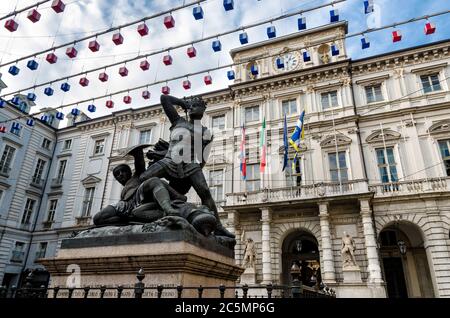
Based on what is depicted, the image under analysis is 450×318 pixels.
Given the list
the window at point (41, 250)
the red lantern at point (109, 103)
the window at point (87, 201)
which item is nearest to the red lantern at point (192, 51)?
the red lantern at point (109, 103)

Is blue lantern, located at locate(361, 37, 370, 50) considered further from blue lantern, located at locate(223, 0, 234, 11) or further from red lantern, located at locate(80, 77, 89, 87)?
red lantern, located at locate(80, 77, 89, 87)

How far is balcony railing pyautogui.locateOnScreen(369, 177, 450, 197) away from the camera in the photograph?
17.6 metres

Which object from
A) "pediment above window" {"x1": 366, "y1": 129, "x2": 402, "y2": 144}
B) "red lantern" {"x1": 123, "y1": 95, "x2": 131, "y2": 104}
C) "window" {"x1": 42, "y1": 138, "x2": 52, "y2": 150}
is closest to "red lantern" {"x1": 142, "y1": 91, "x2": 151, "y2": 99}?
"red lantern" {"x1": 123, "y1": 95, "x2": 131, "y2": 104}

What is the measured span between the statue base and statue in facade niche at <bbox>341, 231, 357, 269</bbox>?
14152mm

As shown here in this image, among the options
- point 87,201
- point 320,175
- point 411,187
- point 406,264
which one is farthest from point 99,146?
point 406,264

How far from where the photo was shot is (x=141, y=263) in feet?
13.1

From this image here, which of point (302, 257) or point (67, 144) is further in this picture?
point (67, 144)

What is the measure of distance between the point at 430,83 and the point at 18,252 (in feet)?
114

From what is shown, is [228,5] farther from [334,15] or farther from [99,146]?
[99,146]

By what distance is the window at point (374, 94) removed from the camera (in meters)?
21.6

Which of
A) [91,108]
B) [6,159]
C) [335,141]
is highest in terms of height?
[6,159]

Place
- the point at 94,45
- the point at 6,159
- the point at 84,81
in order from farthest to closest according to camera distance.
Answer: the point at 6,159, the point at 84,81, the point at 94,45

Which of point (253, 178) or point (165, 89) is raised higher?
point (253, 178)

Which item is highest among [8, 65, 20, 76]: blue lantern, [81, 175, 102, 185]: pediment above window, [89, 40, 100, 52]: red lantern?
[81, 175, 102, 185]: pediment above window
